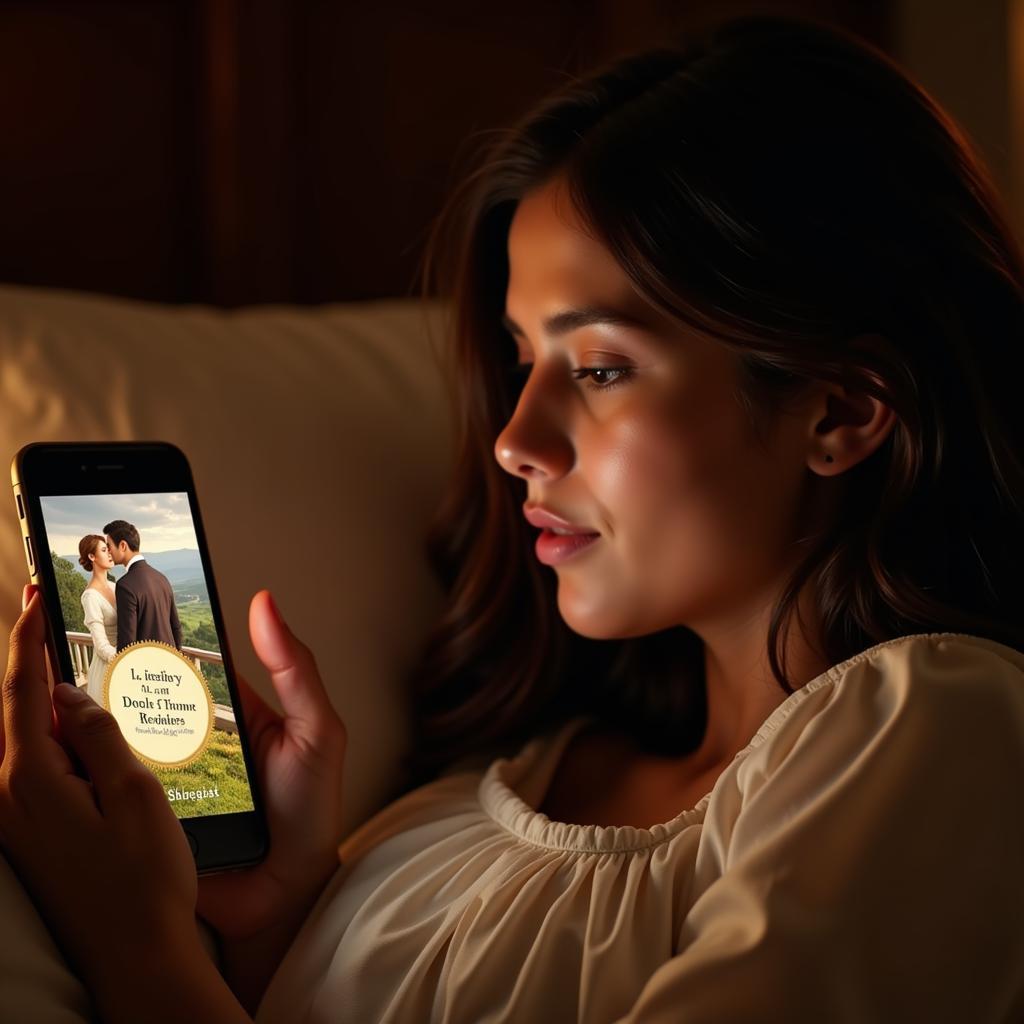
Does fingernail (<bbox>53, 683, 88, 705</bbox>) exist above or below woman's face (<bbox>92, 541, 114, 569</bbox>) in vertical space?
below

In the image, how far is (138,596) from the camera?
0.80 m

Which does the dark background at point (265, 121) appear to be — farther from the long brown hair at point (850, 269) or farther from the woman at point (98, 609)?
the woman at point (98, 609)

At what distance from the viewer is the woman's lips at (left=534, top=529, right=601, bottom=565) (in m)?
0.92

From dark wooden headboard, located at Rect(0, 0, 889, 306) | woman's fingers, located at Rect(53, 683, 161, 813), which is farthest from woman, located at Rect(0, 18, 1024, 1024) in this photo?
dark wooden headboard, located at Rect(0, 0, 889, 306)

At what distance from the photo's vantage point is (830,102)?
0.87 meters

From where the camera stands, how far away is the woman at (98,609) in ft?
2.54

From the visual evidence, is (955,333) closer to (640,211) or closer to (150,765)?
(640,211)

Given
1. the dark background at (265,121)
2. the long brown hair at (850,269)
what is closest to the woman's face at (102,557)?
the long brown hair at (850,269)

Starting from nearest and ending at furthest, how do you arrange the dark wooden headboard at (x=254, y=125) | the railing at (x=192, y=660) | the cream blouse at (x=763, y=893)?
the cream blouse at (x=763, y=893), the railing at (x=192, y=660), the dark wooden headboard at (x=254, y=125)

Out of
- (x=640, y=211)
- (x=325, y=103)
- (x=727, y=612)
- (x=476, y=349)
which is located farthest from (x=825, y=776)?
(x=325, y=103)

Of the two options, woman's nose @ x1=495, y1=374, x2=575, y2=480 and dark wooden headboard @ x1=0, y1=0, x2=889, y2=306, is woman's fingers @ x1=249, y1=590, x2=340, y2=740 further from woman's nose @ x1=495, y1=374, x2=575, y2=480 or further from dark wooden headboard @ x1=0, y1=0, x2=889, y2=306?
dark wooden headboard @ x1=0, y1=0, x2=889, y2=306

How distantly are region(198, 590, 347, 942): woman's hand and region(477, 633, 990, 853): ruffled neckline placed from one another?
0.13m

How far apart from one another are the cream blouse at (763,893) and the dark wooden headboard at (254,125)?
85 centimetres

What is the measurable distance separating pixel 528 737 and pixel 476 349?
0.36m
